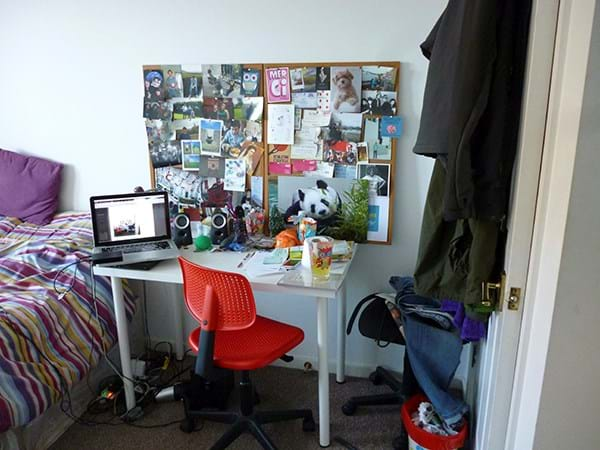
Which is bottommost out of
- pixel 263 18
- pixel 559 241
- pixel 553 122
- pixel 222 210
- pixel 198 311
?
pixel 198 311

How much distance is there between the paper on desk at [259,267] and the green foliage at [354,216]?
395 mm

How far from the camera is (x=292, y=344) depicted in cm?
180

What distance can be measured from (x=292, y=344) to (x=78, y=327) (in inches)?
37.8

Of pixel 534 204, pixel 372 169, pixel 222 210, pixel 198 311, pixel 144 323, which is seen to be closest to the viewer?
pixel 534 204

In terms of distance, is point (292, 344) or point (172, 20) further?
point (172, 20)

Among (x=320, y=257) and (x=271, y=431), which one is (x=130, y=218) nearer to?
(x=320, y=257)

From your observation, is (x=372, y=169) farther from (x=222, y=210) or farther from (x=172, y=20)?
(x=172, y=20)

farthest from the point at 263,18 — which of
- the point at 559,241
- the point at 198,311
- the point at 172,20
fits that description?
the point at 559,241

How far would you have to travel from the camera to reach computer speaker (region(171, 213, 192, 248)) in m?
2.20

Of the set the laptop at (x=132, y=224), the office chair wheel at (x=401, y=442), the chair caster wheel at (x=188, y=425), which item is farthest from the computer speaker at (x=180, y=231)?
the office chair wheel at (x=401, y=442)

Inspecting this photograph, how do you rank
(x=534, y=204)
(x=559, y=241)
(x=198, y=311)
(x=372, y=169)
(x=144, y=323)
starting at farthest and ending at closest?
1. (x=144, y=323)
2. (x=372, y=169)
3. (x=198, y=311)
4. (x=534, y=204)
5. (x=559, y=241)

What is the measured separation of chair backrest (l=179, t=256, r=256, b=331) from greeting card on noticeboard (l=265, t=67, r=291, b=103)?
0.94 meters

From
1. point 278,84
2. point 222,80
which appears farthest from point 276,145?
point 222,80

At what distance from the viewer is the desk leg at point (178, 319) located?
256 centimetres
